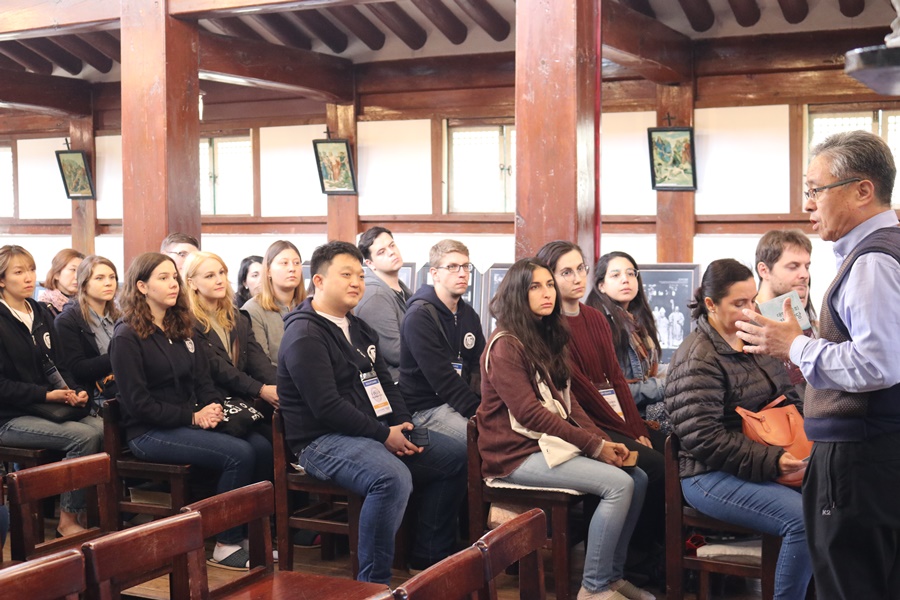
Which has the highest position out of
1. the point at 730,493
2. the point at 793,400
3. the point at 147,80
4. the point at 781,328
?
the point at 147,80

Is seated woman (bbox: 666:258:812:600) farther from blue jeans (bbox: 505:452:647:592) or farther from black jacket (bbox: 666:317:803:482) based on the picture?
blue jeans (bbox: 505:452:647:592)

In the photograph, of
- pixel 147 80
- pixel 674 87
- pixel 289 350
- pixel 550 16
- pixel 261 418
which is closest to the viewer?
pixel 289 350

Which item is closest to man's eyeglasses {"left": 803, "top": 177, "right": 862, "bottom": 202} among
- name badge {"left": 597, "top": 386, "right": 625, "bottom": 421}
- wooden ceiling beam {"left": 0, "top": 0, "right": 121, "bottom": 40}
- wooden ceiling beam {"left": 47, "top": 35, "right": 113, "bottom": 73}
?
name badge {"left": 597, "top": 386, "right": 625, "bottom": 421}

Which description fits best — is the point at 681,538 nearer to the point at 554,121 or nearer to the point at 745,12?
the point at 554,121

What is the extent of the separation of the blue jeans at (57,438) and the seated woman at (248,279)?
70.6 inches

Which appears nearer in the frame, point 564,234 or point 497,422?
point 497,422

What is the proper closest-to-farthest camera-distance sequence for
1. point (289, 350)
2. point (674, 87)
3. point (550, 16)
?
point (289, 350) → point (550, 16) → point (674, 87)

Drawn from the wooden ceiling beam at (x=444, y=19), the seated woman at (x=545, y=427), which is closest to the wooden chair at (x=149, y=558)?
the seated woman at (x=545, y=427)

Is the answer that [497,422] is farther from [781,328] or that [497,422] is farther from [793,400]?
[781,328]

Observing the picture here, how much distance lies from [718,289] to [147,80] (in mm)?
4439

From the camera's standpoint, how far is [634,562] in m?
4.07

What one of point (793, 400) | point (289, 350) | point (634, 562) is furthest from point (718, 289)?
point (289, 350)

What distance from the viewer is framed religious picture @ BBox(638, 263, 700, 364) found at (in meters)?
6.49

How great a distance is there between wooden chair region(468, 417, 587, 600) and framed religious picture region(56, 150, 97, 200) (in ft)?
27.2
